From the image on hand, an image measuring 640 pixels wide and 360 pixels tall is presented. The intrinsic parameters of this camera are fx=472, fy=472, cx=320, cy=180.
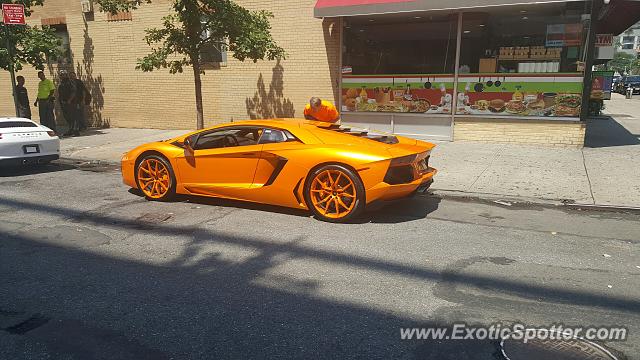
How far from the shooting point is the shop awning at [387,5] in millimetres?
9852

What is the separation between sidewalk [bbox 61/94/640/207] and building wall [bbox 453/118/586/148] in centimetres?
29

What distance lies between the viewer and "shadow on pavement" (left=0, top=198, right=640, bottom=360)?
2988mm

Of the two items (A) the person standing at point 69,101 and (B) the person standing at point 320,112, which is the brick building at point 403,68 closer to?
(A) the person standing at point 69,101

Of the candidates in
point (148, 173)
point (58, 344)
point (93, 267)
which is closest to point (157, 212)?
point (148, 173)

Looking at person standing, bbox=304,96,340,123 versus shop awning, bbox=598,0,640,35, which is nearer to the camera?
person standing, bbox=304,96,340,123

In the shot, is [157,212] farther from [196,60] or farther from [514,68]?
[514,68]

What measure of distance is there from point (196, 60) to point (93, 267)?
268 inches

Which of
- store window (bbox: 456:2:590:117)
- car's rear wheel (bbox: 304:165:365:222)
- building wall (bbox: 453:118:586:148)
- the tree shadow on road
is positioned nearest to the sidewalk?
building wall (bbox: 453:118:586:148)

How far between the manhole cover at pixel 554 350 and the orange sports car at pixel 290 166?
8.55 ft

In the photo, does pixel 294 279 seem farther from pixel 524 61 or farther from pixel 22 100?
pixel 22 100

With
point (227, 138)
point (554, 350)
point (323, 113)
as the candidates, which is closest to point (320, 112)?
point (323, 113)

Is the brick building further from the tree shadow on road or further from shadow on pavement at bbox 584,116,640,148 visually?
the tree shadow on road

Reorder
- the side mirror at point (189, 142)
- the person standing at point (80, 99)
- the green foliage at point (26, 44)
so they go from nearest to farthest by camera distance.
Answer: the side mirror at point (189, 142), the green foliage at point (26, 44), the person standing at point (80, 99)

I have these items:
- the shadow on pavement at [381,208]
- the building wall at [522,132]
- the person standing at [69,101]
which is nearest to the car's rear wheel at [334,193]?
the shadow on pavement at [381,208]
